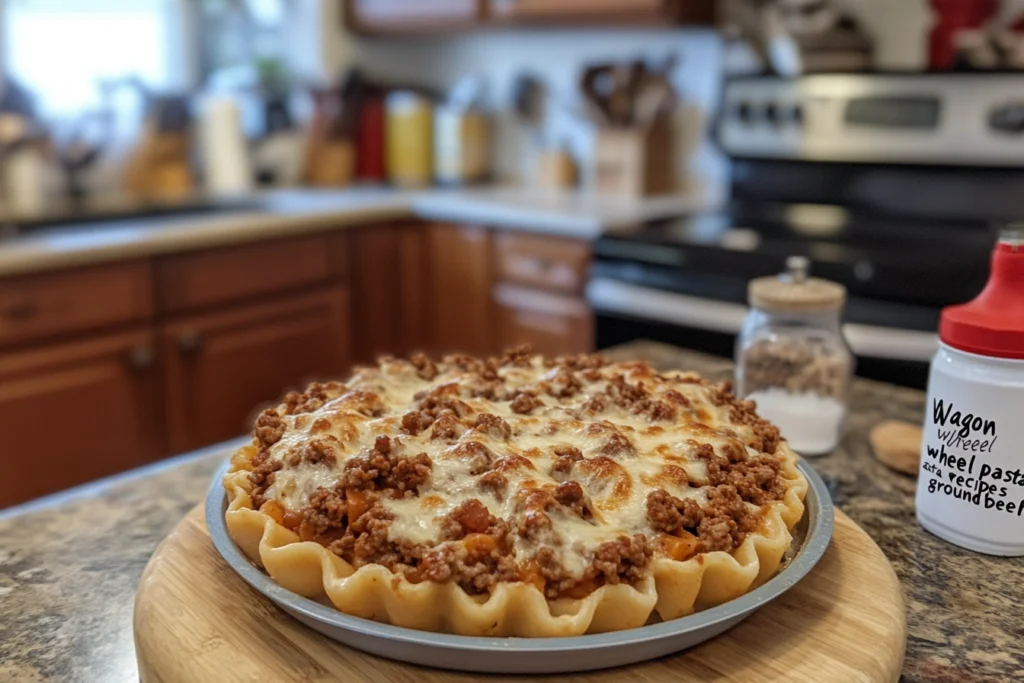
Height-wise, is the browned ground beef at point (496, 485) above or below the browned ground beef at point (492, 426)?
below

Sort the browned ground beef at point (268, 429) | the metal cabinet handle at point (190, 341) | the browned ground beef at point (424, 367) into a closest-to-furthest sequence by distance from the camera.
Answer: the browned ground beef at point (268, 429) < the browned ground beef at point (424, 367) < the metal cabinet handle at point (190, 341)

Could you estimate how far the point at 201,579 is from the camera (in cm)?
81

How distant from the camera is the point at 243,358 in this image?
2.65 metres

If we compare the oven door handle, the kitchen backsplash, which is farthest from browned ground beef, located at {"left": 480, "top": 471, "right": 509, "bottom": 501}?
the kitchen backsplash

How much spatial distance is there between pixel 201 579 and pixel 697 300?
1.59 m

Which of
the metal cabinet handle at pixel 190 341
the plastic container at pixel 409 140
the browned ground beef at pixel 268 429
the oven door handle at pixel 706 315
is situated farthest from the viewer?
the plastic container at pixel 409 140

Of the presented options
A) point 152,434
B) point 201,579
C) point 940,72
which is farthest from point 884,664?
point 152,434

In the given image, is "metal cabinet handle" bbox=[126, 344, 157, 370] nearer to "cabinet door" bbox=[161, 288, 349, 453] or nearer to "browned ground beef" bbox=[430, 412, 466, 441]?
"cabinet door" bbox=[161, 288, 349, 453]

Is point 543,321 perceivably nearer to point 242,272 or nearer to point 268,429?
point 242,272

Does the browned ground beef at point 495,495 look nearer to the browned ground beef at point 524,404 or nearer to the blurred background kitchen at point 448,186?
the browned ground beef at point 524,404

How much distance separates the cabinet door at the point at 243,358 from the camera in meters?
2.50

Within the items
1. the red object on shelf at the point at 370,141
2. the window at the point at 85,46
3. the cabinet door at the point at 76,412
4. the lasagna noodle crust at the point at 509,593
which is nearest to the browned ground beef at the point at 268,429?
the lasagna noodle crust at the point at 509,593

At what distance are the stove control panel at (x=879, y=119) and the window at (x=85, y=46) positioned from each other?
1.92 m

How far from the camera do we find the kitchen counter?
2.23 metres
